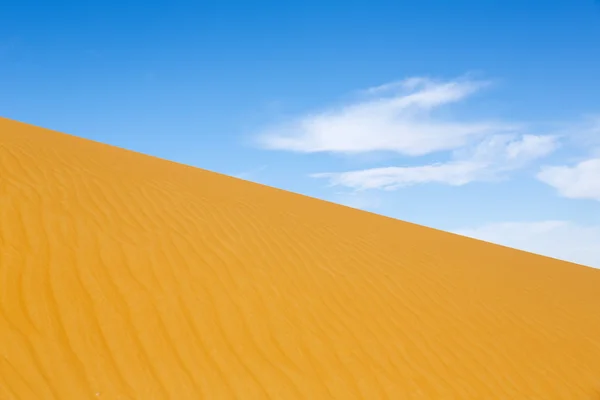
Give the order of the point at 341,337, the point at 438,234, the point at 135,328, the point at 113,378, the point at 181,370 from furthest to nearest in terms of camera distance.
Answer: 1. the point at 438,234
2. the point at 341,337
3. the point at 135,328
4. the point at 181,370
5. the point at 113,378

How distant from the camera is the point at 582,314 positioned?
8953 mm

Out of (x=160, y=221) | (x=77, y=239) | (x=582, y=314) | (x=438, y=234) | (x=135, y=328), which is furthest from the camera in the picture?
(x=438, y=234)

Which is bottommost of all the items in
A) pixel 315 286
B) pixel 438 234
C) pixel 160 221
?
pixel 315 286

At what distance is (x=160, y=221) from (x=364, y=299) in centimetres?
279

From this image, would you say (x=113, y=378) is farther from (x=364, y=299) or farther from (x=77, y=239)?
(x=364, y=299)

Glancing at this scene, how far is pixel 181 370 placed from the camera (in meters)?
4.83

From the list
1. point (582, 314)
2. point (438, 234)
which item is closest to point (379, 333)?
point (582, 314)

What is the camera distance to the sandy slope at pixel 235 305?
15.8 ft

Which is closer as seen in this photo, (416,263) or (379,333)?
(379,333)

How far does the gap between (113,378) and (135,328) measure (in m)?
0.68

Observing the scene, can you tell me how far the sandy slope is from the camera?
482 cm

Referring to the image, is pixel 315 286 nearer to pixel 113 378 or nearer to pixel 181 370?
pixel 181 370

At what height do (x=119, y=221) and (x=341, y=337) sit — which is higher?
(x=119, y=221)

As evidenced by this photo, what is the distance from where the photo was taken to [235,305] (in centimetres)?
600
